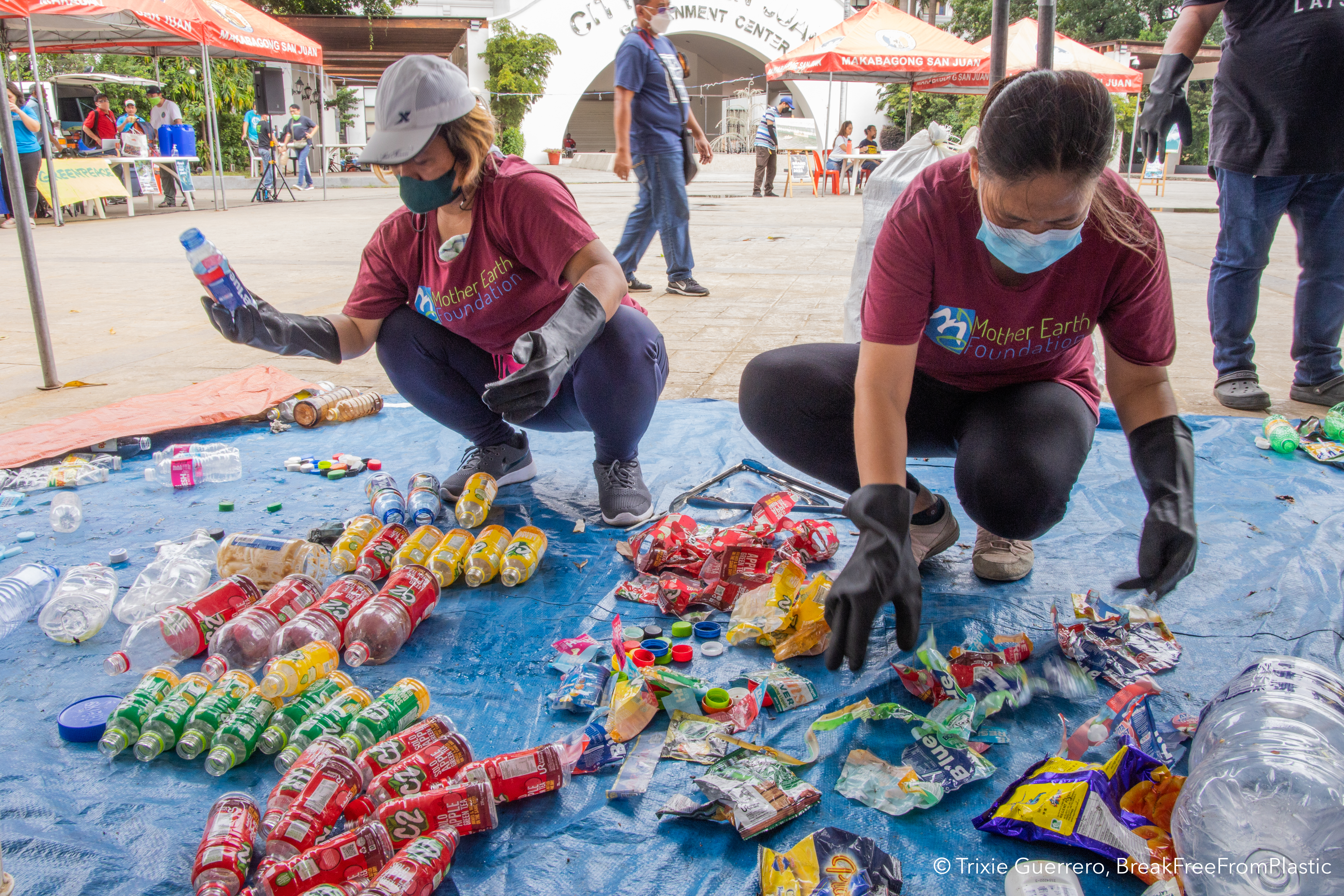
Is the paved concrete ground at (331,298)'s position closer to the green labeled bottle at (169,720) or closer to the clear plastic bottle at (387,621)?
the clear plastic bottle at (387,621)

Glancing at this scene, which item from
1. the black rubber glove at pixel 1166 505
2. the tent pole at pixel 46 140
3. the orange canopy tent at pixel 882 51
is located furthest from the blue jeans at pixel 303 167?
the black rubber glove at pixel 1166 505

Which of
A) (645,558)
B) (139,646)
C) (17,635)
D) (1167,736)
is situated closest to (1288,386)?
(1167,736)

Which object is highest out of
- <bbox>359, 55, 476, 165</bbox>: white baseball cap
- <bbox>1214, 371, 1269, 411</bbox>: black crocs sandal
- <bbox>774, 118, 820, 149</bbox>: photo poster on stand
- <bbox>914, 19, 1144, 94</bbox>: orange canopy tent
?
<bbox>914, 19, 1144, 94</bbox>: orange canopy tent

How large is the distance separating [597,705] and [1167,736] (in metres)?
1.10

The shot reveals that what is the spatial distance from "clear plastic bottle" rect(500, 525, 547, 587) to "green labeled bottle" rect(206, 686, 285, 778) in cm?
71

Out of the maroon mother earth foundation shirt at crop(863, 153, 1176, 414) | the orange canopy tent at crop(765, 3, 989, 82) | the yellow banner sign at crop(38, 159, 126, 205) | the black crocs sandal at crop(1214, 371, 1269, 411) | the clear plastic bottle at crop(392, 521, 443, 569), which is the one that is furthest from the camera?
the orange canopy tent at crop(765, 3, 989, 82)

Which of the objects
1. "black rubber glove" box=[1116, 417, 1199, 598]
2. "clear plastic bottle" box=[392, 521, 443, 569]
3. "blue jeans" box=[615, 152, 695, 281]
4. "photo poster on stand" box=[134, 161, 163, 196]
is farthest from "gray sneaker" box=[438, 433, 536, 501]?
"photo poster on stand" box=[134, 161, 163, 196]

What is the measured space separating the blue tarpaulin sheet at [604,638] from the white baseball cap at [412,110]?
1.12 m

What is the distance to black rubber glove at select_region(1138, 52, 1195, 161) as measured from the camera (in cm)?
347

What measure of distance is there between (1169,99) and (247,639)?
3.70 metres

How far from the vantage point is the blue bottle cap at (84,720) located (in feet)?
5.63

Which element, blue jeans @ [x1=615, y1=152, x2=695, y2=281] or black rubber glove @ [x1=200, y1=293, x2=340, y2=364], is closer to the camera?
black rubber glove @ [x1=200, y1=293, x2=340, y2=364]

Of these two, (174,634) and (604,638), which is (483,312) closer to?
(604,638)

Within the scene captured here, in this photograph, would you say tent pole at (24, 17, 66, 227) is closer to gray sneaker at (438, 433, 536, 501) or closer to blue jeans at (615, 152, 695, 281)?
blue jeans at (615, 152, 695, 281)
